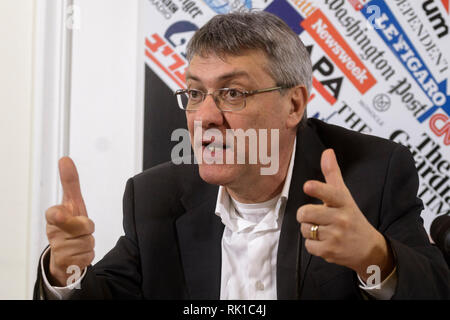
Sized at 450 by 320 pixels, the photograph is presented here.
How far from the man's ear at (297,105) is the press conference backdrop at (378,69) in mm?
145

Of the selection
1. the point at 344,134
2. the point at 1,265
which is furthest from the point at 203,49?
the point at 1,265

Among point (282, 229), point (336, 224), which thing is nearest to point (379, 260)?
point (336, 224)

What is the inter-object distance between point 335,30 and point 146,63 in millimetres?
493

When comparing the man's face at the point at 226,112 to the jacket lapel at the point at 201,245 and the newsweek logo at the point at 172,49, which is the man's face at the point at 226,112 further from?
the newsweek logo at the point at 172,49

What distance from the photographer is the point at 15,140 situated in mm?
1186

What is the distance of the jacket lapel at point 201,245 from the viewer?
94cm

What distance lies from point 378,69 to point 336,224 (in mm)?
601

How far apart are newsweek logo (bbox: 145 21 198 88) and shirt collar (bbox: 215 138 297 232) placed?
34 centimetres

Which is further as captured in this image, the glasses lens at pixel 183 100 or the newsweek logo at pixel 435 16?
the newsweek logo at pixel 435 16

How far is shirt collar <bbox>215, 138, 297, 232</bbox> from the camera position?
98 centimetres

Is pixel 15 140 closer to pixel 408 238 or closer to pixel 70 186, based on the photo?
pixel 70 186

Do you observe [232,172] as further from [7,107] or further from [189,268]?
[7,107]

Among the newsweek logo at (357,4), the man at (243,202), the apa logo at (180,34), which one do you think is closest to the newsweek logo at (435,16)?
the newsweek logo at (357,4)

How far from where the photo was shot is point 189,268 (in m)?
0.96
